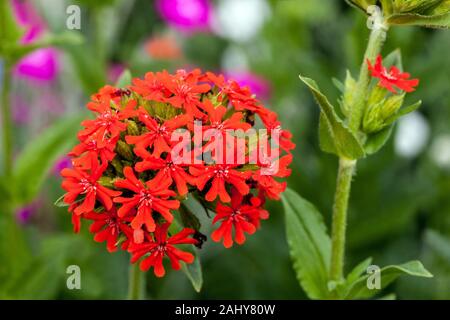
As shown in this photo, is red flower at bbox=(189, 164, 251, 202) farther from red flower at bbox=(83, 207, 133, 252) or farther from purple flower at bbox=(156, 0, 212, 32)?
purple flower at bbox=(156, 0, 212, 32)

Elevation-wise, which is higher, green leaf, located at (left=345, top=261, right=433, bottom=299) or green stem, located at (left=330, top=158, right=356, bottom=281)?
green stem, located at (left=330, top=158, right=356, bottom=281)

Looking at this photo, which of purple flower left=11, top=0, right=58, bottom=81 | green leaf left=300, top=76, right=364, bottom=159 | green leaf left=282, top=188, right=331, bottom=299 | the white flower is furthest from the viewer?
the white flower

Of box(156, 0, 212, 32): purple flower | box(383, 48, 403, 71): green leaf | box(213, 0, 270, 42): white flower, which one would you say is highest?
box(213, 0, 270, 42): white flower

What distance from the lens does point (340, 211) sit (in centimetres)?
95

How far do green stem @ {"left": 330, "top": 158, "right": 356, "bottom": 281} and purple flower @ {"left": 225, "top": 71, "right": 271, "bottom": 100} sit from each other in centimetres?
100

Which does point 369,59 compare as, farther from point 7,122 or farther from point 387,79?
point 7,122

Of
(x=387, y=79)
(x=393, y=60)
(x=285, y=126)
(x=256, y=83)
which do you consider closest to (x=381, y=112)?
(x=387, y=79)

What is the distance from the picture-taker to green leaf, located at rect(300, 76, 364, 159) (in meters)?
0.89

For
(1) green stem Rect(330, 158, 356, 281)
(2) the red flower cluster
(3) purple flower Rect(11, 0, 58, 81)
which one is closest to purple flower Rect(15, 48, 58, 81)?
(3) purple flower Rect(11, 0, 58, 81)

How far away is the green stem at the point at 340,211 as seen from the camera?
3.12ft

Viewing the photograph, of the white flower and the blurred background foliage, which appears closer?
the blurred background foliage

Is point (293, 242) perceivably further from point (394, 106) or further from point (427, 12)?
point (427, 12)

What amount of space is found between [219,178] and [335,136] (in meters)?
0.19

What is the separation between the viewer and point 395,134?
156cm
